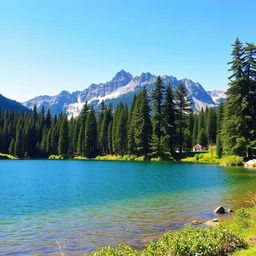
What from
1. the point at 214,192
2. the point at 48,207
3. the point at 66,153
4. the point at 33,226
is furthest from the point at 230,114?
the point at 66,153

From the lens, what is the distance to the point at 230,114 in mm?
62406

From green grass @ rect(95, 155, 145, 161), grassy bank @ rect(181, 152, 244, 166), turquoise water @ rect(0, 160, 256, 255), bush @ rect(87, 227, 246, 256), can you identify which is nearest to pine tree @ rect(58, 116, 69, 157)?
green grass @ rect(95, 155, 145, 161)

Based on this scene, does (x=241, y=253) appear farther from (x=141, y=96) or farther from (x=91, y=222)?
(x=141, y=96)

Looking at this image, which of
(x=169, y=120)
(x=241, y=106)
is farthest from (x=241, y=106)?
(x=169, y=120)

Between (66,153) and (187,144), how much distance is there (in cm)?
5102

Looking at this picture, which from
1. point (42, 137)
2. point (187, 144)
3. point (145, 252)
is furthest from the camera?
point (42, 137)

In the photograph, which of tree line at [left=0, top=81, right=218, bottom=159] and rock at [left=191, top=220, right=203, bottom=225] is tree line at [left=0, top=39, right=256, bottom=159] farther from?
rock at [left=191, top=220, right=203, bottom=225]

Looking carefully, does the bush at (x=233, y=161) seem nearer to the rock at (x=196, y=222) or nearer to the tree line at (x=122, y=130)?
the tree line at (x=122, y=130)

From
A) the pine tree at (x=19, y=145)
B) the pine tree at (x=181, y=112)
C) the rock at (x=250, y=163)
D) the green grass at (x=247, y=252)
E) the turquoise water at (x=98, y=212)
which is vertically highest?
the pine tree at (x=181, y=112)

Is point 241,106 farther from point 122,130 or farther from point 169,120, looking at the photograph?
point 122,130

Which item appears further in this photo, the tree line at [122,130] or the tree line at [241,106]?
the tree line at [122,130]

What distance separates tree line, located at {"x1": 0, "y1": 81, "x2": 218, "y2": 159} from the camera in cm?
8362

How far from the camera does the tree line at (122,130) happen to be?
83.6m

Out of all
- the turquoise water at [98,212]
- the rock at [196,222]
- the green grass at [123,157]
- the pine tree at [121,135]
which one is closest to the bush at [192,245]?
the turquoise water at [98,212]
